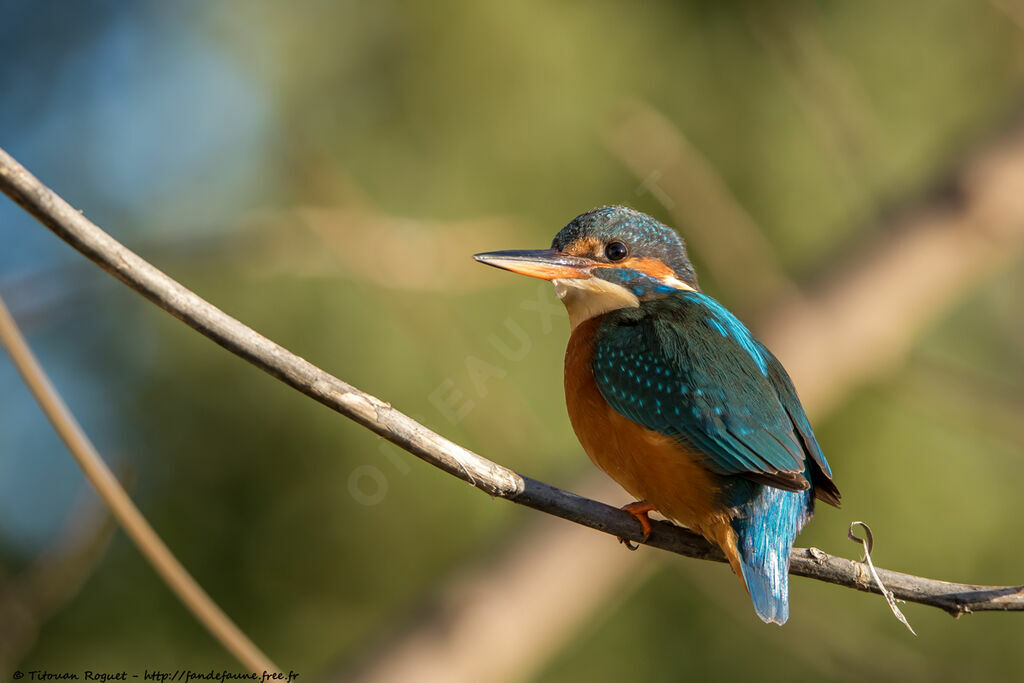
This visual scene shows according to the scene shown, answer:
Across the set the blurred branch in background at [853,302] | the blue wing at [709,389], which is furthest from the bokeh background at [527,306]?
the blue wing at [709,389]

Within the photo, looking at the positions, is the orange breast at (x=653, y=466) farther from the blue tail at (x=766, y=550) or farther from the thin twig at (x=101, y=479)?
the thin twig at (x=101, y=479)

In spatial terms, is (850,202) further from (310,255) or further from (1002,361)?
(310,255)

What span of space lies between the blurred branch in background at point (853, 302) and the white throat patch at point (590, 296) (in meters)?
0.89

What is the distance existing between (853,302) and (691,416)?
154 cm

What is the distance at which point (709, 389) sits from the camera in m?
2.30

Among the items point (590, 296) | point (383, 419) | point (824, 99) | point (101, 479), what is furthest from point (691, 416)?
point (824, 99)

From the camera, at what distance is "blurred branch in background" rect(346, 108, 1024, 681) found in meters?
3.33

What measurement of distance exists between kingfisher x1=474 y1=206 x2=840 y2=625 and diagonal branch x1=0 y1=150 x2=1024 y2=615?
91 mm

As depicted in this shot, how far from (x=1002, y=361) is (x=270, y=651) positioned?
446cm

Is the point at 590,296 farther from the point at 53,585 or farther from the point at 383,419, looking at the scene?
the point at 53,585

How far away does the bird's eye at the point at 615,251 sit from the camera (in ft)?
8.98

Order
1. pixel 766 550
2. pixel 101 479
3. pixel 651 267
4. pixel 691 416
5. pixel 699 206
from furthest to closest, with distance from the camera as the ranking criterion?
pixel 699 206 → pixel 651 267 → pixel 691 416 → pixel 766 550 → pixel 101 479

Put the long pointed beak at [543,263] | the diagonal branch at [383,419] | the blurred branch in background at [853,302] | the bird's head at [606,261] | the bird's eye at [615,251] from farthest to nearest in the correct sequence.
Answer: the blurred branch in background at [853,302], the bird's eye at [615,251], the bird's head at [606,261], the long pointed beak at [543,263], the diagonal branch at [383,419]

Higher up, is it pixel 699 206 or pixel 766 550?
pixel 699 206
